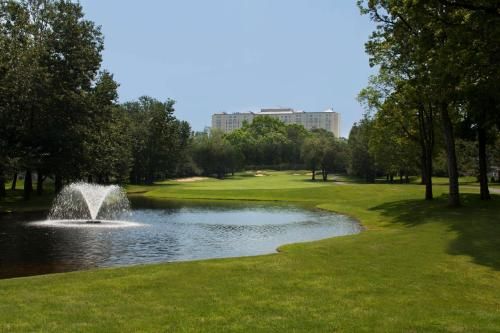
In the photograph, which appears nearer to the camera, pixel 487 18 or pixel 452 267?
pixel 452 267

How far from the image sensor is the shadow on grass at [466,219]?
20.0 metres

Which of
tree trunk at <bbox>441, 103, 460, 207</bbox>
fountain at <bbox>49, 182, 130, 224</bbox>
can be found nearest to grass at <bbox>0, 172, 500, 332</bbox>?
tree trunk at <bbox>441, 103, 460, 207</bbox>

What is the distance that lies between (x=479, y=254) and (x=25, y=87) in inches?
1708

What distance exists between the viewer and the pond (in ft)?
67.1

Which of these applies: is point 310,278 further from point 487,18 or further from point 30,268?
point 487,18

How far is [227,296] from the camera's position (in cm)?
1227

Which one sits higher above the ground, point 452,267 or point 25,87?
point 25,87

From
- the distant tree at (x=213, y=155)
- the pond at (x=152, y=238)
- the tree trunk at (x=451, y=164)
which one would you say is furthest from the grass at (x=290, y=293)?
the distant tree at (x=213, y=155)

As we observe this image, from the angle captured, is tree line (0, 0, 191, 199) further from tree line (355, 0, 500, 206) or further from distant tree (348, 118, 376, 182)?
distant tree (348, 118, 376, 182)

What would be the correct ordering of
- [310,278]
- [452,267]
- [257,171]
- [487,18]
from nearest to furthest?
[310,278] < [452,267] < [487,18] < [257,171]

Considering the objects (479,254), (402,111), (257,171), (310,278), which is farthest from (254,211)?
(257,171)

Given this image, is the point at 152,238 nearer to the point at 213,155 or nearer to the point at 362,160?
the point at 362,160

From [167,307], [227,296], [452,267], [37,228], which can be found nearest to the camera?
[167,307]

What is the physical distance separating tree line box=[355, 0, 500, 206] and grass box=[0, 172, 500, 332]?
28.0ft
